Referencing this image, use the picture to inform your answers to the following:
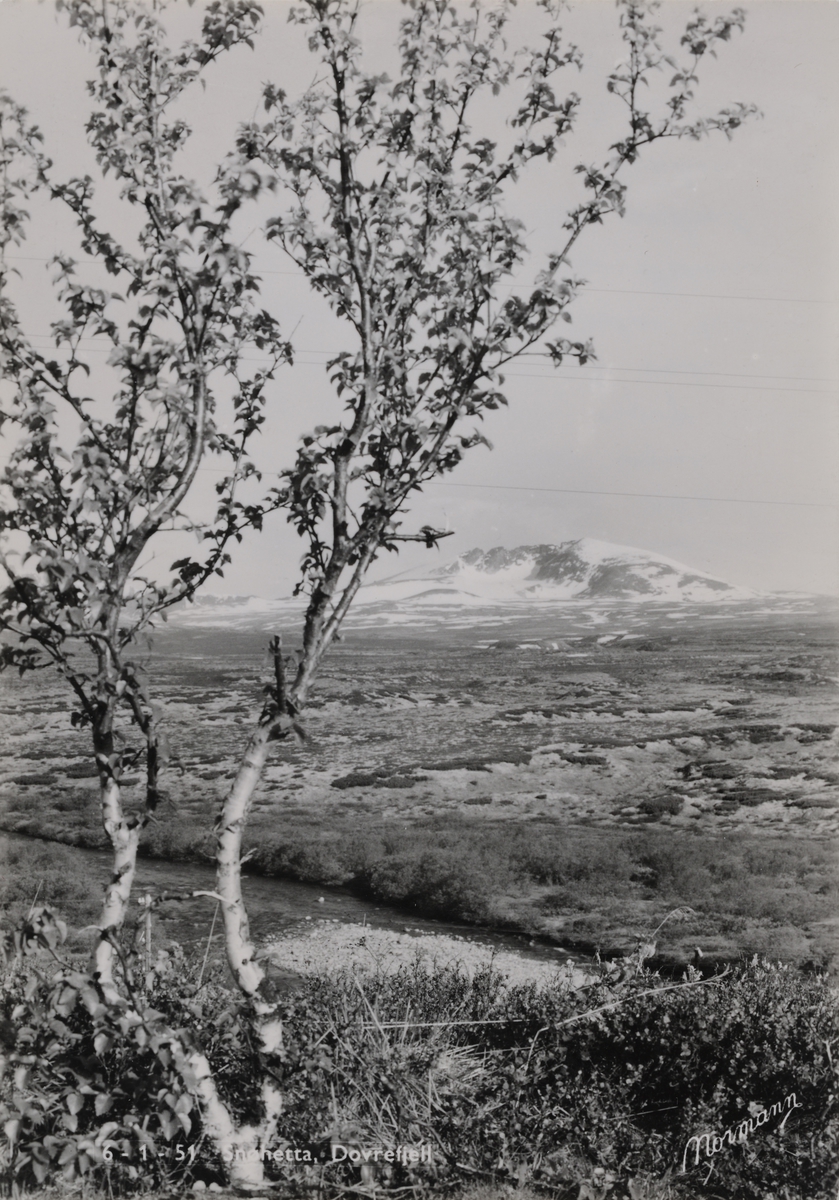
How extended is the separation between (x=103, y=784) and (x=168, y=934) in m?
5.91

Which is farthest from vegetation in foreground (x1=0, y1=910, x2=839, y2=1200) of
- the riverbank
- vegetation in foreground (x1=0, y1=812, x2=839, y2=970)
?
vegetation in foreground (x1=0, y1=812, x2=839, y2=970)

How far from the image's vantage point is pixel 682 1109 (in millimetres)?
4480

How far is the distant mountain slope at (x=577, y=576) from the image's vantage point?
10.4 m

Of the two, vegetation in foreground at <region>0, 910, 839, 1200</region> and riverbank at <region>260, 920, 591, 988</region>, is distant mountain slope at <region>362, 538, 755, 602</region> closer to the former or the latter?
riverbank at <region>260, 920, 591, 988</region>

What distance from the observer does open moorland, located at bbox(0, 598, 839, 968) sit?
344 inches

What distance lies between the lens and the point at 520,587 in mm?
11609

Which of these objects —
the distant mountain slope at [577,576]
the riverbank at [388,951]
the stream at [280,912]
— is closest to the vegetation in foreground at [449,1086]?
the riverbank at [388,951]

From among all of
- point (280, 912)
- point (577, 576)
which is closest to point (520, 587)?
point (577, 576)

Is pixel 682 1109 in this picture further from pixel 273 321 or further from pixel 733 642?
pixel 733 642

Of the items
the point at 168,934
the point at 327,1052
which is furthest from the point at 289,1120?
the point at 168,934

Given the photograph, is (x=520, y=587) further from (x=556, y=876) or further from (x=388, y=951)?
(x=388, y=951)
